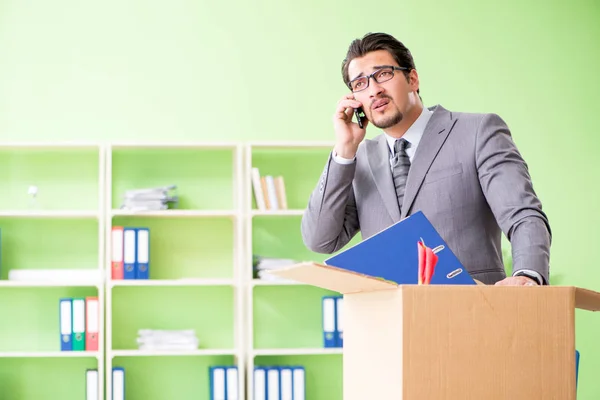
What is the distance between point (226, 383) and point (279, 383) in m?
0.26

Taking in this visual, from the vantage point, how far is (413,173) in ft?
5.95

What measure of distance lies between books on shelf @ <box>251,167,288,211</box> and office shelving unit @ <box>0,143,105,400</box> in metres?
0.80

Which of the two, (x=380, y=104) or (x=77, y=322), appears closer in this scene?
(x=380, y=104)

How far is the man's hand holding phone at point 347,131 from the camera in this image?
184 cm

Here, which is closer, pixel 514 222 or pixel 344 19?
pixel 514 222

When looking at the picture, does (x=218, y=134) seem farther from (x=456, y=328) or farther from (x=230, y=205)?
(x=456, y=328)

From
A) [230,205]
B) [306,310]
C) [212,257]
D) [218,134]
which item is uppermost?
[218,134]

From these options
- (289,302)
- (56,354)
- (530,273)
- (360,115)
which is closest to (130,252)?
(56,354)

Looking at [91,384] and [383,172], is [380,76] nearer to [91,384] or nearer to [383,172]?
→ [383,172]

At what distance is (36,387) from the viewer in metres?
4.36

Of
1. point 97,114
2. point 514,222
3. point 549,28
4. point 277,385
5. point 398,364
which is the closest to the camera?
point 398,364

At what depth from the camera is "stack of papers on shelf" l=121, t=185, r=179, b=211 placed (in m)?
4.24

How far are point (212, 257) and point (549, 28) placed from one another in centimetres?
230

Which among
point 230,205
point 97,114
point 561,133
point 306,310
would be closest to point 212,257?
point 230,205
